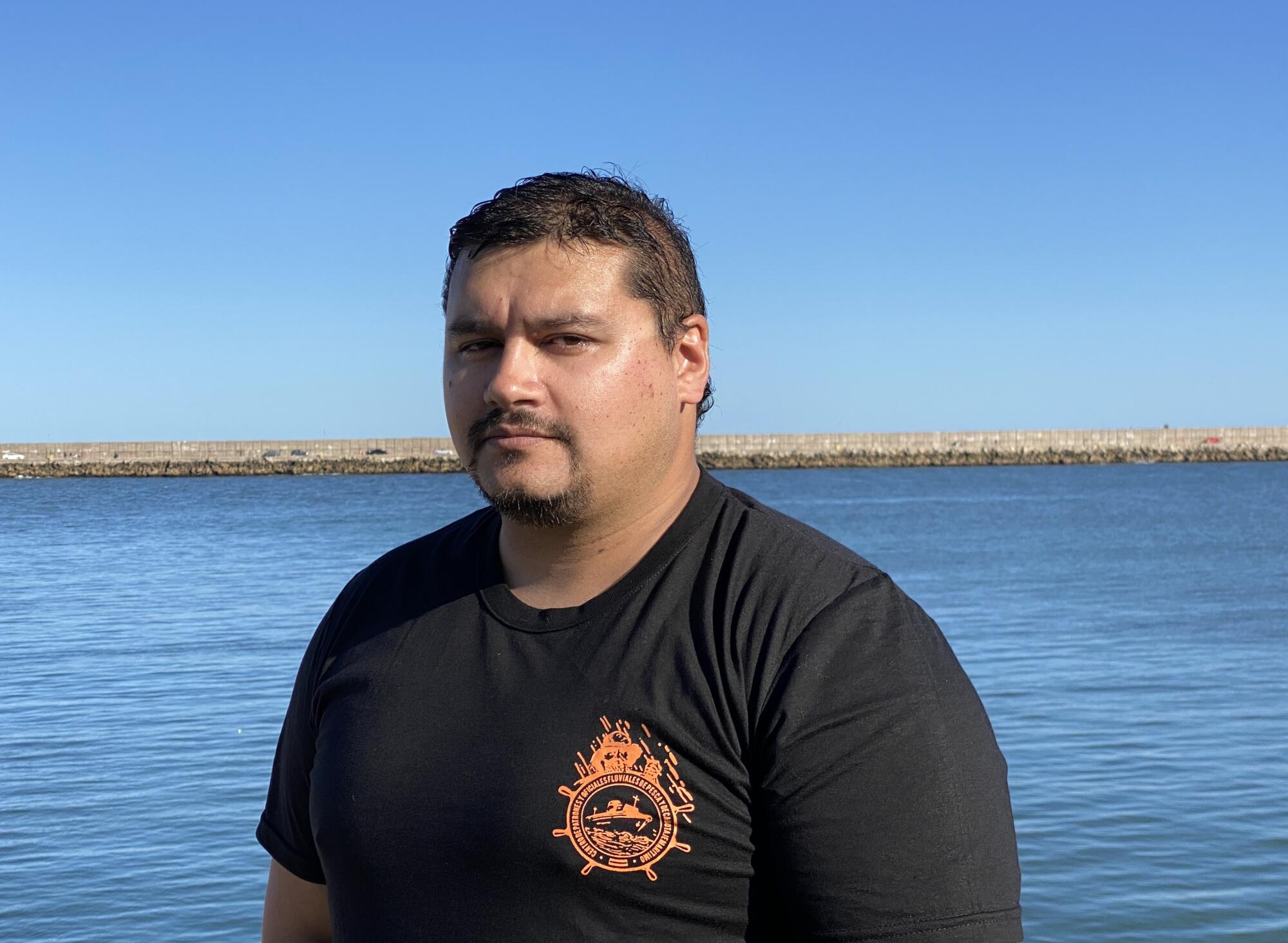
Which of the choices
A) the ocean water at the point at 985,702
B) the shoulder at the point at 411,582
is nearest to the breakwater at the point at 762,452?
the ocean water at the point at 985,702

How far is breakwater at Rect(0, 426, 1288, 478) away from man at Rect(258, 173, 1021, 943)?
73608 millimetres

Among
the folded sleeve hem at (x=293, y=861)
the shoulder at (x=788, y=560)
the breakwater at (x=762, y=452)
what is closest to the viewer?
the shoulder at (x=788, y=560)

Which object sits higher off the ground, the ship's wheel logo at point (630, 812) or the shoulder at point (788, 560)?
the shoulder at point (788, 560)

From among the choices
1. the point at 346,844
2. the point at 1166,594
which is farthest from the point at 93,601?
the point at 346,844

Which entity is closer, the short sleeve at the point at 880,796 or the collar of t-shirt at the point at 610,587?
the short sleeve at the point at 880,796

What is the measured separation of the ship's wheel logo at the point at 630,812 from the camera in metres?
1.60

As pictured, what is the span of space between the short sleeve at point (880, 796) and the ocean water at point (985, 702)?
5.80m

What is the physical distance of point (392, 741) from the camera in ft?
5.76

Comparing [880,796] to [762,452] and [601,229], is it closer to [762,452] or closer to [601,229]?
[601,229]

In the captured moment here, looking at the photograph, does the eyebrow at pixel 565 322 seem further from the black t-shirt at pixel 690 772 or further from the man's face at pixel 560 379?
the black t-shirt at pixel 690 772

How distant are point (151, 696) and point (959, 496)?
175 ft

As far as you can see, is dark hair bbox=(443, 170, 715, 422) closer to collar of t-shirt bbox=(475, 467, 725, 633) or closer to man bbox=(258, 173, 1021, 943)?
man bbox=(258, 173, 1021, 943)

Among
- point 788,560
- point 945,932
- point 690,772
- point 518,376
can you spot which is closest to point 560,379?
point 518,376

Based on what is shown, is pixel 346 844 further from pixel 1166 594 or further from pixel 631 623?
pixel 1166 594
